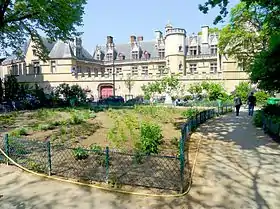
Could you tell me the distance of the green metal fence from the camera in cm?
682

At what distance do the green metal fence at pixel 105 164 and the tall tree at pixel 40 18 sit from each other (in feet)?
43.6

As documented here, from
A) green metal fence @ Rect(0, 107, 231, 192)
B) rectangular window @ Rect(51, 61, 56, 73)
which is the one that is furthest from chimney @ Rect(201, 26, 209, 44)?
green metal fence @ Rect(0, 107, 231, 192)

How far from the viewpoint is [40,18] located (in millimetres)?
21109

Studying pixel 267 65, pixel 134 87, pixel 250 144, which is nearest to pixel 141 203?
pixel 250 144

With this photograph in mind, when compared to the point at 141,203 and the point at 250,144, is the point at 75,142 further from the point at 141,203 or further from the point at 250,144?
the point at 250,144

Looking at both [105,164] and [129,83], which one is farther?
[129,83]

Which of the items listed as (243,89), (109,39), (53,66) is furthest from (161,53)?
(53,66)

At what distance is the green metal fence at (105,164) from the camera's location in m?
6.82

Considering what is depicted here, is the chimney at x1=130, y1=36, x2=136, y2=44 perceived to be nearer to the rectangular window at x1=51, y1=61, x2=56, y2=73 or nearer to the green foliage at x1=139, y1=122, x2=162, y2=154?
the rectangular window at x1=51, y1=61, x2=56, y2=73

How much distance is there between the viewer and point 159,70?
52438 millimetres

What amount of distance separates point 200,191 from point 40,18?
19.2 meters

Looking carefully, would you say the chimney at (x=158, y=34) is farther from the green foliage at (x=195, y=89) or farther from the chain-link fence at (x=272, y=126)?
the chain-link fence at (x=272, y=126)

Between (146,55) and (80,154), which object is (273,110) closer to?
(80,154)

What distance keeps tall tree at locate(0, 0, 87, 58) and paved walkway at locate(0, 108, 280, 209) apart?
48.4ft
